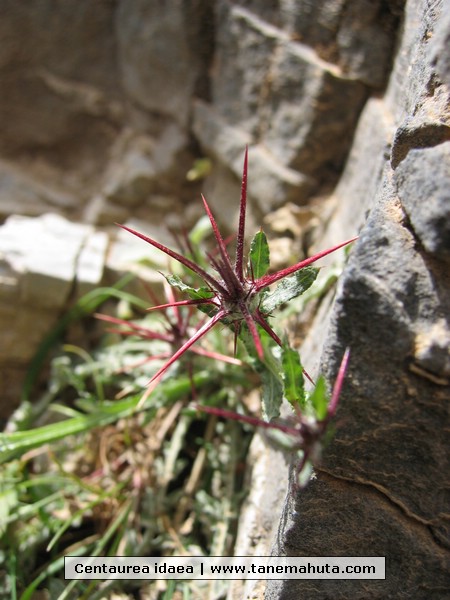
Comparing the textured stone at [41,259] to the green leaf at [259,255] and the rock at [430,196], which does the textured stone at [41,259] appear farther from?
the rock at [430,196]

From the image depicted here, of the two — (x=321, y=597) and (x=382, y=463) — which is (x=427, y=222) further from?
(x=321, y=597)

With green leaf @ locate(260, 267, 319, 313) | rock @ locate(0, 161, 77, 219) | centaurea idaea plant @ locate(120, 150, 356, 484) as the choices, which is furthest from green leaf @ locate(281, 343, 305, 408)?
rock @ locate(0, 161, 77, 219)

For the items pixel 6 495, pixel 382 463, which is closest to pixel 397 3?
pixel 382 463

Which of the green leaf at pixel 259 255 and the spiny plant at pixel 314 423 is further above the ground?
the green leaf at pixel 259 255

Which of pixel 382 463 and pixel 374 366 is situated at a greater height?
pixel 374 366

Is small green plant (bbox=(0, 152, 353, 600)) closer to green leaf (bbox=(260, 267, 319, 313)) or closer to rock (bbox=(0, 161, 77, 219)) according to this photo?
green leaf (bbox=(260, 267, 319, 313))
